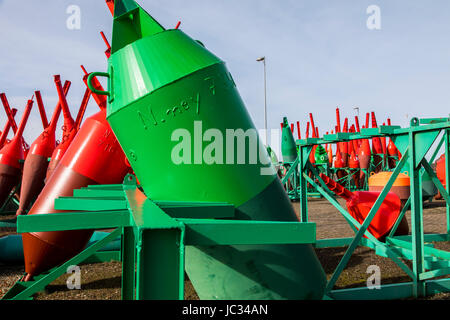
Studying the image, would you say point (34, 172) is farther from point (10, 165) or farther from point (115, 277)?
point (115, 277)

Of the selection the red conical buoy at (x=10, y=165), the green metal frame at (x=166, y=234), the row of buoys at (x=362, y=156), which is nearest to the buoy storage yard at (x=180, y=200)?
the green metal frame at (x=166, y=234)

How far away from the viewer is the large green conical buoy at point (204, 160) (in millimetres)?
1976

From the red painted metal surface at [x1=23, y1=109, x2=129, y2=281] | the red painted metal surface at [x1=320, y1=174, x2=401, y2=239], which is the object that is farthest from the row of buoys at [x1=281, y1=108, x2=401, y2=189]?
the red painted metal surface at [x1=23, y1=109, x2=129, y2=281]

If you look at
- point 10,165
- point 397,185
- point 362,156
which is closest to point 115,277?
point 397,185

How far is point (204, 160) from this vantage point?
6.63 ft

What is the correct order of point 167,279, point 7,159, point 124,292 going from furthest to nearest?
point 7,159 → point 124,292 → point 167,279

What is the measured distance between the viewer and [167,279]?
994mm

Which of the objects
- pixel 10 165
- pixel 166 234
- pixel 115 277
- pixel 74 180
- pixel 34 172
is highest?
pixel 10 165

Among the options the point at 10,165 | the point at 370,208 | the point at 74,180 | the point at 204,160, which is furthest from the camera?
the point at 10,165

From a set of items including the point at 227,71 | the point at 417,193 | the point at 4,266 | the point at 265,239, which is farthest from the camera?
the point at 4,266

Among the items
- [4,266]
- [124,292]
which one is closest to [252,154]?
[124,292]

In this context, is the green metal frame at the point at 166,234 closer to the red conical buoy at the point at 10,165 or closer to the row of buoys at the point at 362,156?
the red conical buoy at the point at 10,165

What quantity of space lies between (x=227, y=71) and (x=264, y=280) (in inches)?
54.5

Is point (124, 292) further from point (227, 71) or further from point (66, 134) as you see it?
point (66, 134)
